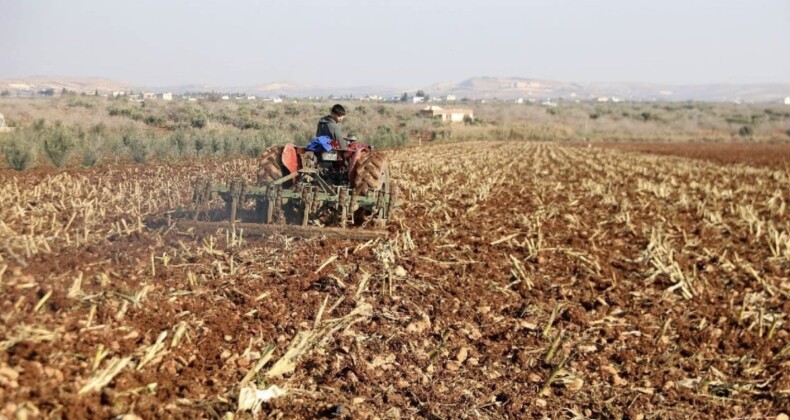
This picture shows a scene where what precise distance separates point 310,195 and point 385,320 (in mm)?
3128

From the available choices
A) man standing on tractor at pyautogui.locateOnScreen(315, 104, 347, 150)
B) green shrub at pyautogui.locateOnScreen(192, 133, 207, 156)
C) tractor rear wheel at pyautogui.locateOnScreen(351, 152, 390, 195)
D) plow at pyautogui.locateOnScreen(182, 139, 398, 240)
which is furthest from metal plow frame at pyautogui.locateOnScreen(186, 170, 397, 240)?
green shrub at pyautogui.locateOnScreen(192, 133, 207, 156)

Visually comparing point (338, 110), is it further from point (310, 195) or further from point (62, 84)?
point (62, 84)

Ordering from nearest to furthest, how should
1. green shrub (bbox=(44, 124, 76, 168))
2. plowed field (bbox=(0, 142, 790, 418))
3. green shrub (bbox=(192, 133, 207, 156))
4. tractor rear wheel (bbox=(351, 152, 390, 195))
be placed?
plowed field (bbox=(0, 142, 790, 418)) < tractor rear wheel (bbox=(351, 152, 390, 195)) < green shrub (bbox=(44, 124, 76, 168)) < green shrub (bbox=(192, 133, 207, 156))

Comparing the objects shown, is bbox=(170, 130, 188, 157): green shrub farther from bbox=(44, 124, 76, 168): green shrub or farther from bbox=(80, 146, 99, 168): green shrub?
bbox=(44, 124, 76, 168): green shrub

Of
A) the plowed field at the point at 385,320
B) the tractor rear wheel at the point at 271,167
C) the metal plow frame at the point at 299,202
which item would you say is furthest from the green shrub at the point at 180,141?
the metal plow frame at the point at 299,202

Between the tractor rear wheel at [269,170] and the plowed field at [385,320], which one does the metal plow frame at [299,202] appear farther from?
the plowed field at [385,320]

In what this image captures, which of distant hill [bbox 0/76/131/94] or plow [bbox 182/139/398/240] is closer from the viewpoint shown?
plow [bbox 182/139/398/240]

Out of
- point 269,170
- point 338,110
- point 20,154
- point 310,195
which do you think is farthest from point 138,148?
point 310,195

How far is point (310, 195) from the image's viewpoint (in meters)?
8.77

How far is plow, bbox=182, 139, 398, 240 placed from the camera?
8.37 m

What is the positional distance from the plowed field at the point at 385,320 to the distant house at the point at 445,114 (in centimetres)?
4618

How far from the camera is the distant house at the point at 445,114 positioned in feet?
184

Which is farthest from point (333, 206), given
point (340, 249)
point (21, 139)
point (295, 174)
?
point (21, 139)

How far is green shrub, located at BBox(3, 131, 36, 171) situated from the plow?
7.81m
